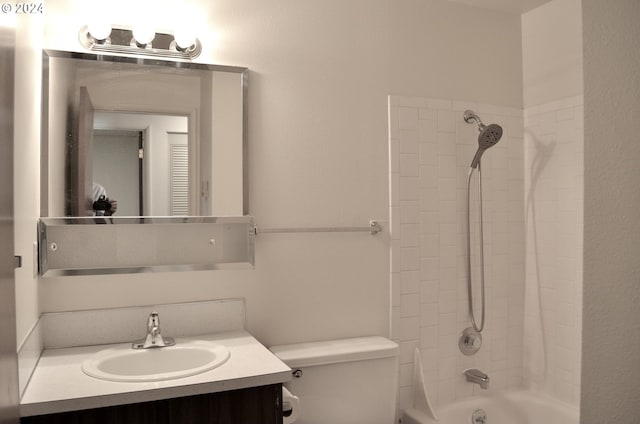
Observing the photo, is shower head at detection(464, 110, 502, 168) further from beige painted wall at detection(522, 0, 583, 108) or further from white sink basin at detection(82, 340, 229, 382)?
white sink basin at detection(82, 340, 229, 382)

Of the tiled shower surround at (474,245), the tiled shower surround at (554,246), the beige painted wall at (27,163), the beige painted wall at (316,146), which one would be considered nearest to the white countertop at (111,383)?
the beige painted wall at (27,163)

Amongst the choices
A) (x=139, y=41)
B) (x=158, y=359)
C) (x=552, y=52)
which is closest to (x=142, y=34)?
(x=139, y=41)

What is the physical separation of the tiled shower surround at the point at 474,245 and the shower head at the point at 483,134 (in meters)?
0.04

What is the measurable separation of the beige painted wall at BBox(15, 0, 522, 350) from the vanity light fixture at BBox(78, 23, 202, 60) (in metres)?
0.08

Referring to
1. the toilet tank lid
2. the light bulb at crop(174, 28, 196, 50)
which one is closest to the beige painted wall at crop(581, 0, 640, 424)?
the toilet tank lid

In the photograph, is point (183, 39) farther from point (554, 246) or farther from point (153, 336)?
point (554, 246)

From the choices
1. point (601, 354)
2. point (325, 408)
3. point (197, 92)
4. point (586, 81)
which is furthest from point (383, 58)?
point (601, 354)

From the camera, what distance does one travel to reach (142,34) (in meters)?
1.89

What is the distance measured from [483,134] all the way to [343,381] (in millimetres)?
1290

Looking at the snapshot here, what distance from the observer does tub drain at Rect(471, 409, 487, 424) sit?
2395 millimetres

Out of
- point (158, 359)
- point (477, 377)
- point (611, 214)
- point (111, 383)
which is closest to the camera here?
point (611, 214)

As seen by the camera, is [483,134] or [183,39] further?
[483,134]

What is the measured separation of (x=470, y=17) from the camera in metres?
2.55

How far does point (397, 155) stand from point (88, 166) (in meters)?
1.35
